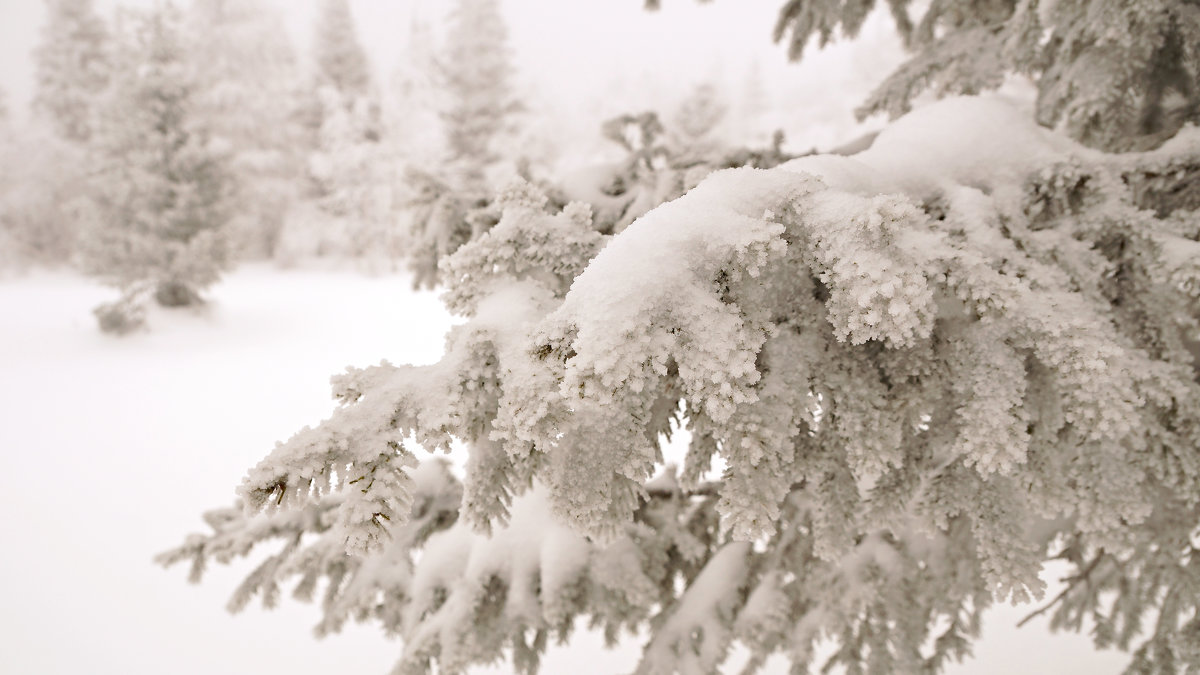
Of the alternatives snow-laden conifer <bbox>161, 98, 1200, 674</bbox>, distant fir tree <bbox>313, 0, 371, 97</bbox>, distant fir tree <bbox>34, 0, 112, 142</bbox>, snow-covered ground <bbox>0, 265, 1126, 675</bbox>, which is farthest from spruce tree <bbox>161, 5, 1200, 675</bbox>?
distant fir tree <bbox>34, 0, 112, 142</bbox>

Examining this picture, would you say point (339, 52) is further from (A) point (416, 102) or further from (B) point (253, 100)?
(B) point (253, 100)

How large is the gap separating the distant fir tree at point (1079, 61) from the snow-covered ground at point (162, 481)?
4054 mm

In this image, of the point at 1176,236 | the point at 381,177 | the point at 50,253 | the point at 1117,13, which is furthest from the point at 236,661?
the point at 50,253

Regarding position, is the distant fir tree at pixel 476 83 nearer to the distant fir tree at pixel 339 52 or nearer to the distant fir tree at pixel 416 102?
the distant fir tree at pixel 416 102

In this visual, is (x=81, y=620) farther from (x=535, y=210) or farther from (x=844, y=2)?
(x=844, y=2)

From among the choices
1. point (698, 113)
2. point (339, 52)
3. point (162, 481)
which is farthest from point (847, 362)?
point (339, 52)

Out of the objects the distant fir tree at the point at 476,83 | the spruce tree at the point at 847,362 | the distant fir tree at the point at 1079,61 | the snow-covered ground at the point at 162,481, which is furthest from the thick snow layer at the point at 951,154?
the distant fir tree at the point at 476,83

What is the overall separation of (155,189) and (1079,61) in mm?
18081

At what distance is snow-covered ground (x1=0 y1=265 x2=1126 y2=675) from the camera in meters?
5.22

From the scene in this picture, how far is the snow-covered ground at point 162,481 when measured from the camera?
5.22 metres

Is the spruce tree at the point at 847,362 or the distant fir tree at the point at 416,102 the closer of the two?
the spruce tree at the point at 847,362

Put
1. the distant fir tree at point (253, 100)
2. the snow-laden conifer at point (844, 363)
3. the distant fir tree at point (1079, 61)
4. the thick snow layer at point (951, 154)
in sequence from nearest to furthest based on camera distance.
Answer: the snow-laden conifer at point (844, 363)
the thick snow layer at point (951, 154)
the distant fir tree at point (1079, 61)
the distant fir tree at point (253, 100)

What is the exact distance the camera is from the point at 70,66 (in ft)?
85.1

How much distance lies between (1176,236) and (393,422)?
1.90 metres
